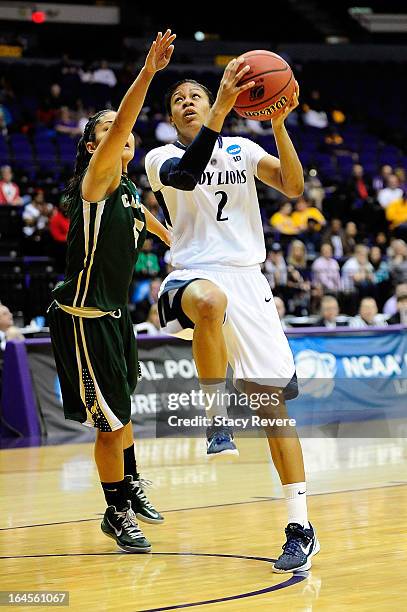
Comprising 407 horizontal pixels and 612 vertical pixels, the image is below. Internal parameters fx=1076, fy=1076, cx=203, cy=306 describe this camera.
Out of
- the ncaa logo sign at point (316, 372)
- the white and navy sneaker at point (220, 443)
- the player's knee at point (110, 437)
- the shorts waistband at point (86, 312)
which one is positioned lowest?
the ncaa logo sign at point (316, 372)

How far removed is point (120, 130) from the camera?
198 inches

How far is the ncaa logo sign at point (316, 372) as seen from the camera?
11656 millimetres

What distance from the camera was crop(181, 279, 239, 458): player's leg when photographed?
5035mm

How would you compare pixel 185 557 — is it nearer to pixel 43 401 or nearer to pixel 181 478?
pixel 181 478

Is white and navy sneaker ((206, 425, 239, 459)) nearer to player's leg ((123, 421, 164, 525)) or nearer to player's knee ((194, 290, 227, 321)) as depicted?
player's knee ((194, 290, 227, 321))

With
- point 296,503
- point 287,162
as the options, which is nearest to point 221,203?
point 287,162

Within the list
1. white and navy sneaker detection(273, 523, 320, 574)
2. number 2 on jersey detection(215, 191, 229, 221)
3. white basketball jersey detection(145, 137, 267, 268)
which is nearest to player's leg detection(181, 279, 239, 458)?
white basketball jersey detection(145, 137, 267, 268)

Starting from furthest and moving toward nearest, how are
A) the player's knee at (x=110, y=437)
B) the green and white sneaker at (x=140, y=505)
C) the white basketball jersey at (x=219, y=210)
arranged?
1. the green and white sneaker at (x=140, y=505)
2. the player's knee at (x=110, y=437)
3. the white basketball jersey at (x=219, y=210)

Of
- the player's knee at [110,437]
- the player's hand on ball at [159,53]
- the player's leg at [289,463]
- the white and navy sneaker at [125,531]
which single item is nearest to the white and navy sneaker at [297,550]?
the player's leg at [289,463]

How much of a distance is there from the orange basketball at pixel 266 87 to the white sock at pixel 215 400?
1323mm

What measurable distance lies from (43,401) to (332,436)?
3.01m

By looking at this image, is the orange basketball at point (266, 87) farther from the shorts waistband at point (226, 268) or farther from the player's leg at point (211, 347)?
the player's leg at point (211, 347)

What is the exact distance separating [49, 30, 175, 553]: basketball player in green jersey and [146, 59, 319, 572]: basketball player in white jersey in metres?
0.26

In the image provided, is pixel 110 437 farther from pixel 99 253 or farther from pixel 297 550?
pixel 297 550
